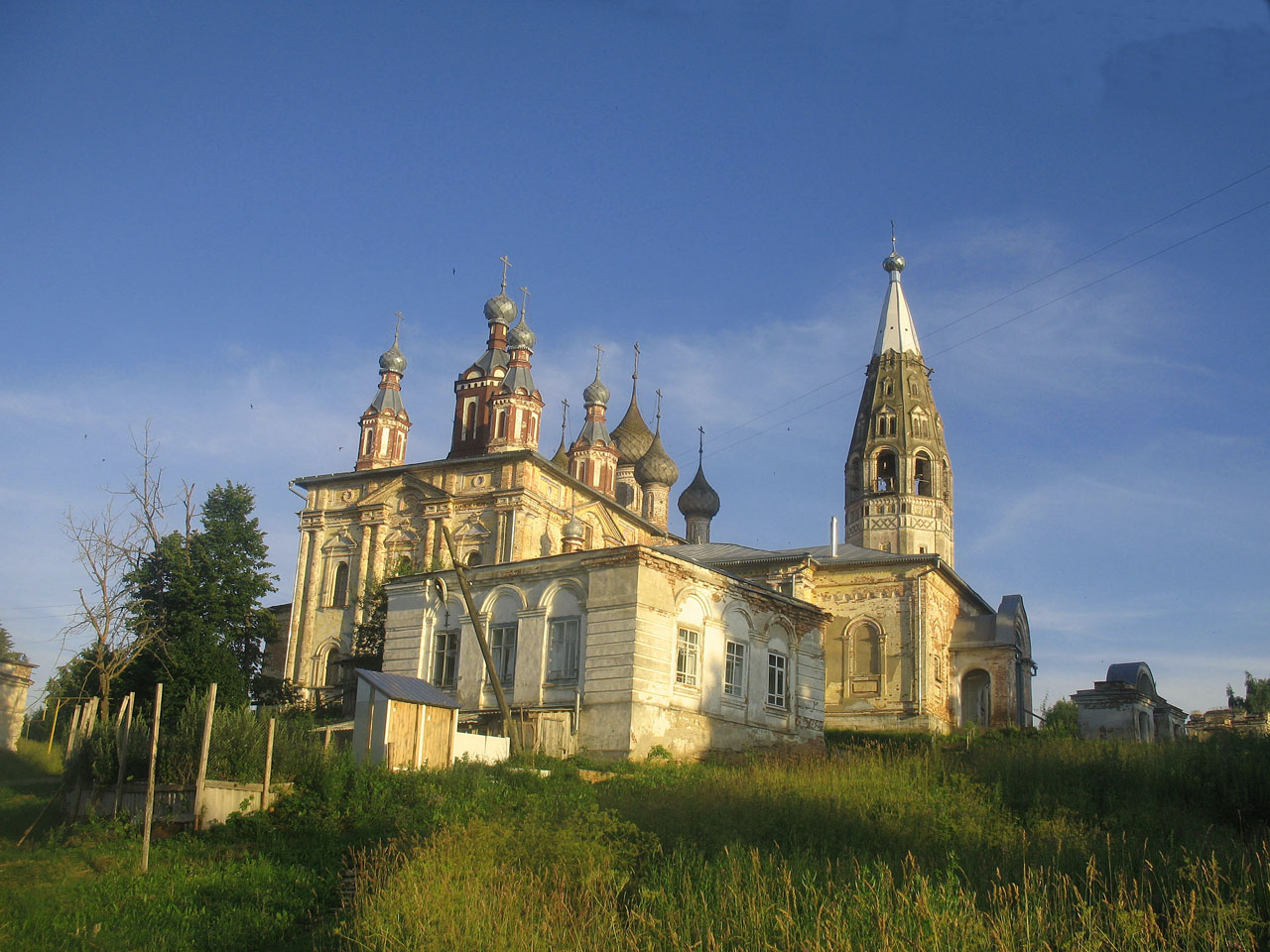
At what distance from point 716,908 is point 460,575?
43.3ft

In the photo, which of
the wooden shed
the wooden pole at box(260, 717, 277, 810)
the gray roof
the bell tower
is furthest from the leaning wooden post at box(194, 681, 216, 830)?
the bell tower

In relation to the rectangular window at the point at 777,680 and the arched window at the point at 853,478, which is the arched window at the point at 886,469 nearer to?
the arched window at the point at 853,478

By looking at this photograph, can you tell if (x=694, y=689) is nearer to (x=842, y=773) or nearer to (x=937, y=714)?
(x=842, y=773)

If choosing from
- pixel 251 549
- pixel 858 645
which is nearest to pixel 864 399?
pixel 858 645

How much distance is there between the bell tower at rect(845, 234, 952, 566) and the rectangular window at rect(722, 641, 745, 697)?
17.6 meters

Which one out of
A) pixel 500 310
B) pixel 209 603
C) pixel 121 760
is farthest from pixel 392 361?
pixel 121 760

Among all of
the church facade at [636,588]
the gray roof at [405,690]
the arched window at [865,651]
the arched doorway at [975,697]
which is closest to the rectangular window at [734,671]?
the church facade at [636,588]

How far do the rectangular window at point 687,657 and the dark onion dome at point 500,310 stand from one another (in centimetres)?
2441

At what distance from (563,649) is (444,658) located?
3077 mm

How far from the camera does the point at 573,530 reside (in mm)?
36344

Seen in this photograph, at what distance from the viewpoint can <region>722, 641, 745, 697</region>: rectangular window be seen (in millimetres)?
23409

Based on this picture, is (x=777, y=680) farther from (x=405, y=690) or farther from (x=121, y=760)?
(x=121, y=760)

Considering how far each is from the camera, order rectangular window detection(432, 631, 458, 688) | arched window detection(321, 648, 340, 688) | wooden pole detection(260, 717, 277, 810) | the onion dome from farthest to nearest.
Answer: arched window detection(321, 648, 340, 688) < the onion dome < rectangular window detection(432, 631, 458, 688) < wooden pole detection(260, 717, 277, 810)

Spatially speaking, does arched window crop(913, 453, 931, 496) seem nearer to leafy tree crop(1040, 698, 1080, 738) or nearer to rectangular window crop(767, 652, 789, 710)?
leafy tree crop(1040, 698, 1080, 738)
